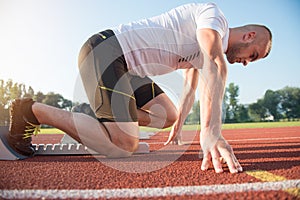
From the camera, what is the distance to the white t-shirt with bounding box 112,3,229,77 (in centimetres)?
275

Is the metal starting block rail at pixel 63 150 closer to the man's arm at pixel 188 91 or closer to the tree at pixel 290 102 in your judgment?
the man's arm at pixel 188 91

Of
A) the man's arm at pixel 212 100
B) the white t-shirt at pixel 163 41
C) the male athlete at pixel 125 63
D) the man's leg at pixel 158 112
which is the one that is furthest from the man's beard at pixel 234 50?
the man's leg at pixel 158 112

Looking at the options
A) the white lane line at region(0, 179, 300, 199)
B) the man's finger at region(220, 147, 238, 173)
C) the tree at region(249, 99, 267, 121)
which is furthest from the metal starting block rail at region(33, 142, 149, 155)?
the tree at region(249, 99, 267, 121)

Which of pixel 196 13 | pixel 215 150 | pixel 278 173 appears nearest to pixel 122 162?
pixel 215 150

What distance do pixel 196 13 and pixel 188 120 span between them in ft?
4.64

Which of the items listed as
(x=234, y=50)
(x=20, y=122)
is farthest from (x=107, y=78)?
(x=234, y=50)

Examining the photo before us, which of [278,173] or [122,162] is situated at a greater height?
[278,173]

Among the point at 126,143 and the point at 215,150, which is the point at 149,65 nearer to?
the point at 126,143

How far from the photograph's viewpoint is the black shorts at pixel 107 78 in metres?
2.71

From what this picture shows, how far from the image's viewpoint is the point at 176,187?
5.07ft

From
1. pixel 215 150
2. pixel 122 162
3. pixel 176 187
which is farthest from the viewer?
pixel 122 162

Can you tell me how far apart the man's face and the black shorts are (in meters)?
0.99

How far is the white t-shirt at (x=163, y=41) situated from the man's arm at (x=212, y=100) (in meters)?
0.38

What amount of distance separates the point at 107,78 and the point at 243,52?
1.26 m
